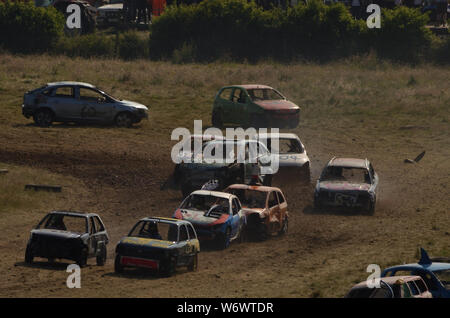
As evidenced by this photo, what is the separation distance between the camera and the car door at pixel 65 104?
3162 centimetres

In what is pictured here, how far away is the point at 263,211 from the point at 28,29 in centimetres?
4210

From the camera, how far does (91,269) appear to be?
1625 cm

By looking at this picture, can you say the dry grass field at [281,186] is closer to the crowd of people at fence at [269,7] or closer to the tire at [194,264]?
the tire at [194,264]

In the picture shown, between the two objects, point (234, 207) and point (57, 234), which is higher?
point (57, 234)

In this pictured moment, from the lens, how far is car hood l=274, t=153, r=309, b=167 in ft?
82.4

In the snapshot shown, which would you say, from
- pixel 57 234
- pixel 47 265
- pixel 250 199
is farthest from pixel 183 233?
pixel 250 199

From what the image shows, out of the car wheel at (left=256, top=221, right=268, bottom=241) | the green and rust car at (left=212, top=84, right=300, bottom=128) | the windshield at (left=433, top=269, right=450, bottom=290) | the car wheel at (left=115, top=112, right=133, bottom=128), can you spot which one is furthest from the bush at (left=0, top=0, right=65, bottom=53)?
the windshield at (left=433, top=269, right=450, bottom=290)

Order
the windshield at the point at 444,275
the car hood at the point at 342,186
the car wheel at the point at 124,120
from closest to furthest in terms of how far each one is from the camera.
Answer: the windshield at the point at 444,275 < the car hood at the point at 342,186 < the car wheel at the point at 124,120

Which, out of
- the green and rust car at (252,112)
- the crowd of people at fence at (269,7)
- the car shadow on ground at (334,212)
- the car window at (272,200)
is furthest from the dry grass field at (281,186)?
the crowd of people at fence at (269,7)

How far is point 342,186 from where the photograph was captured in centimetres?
2228

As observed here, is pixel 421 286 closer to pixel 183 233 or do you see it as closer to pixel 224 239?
pixel 183 233

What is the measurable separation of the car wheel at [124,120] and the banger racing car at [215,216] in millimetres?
13339

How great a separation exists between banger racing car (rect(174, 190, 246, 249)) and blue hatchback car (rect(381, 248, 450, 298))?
4.83 metres
